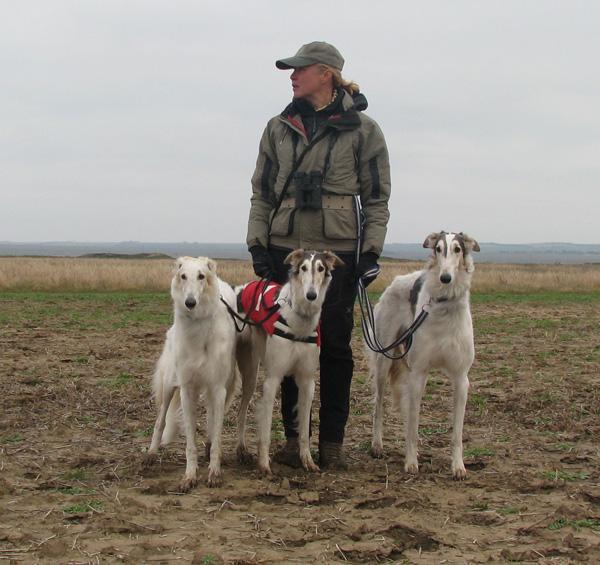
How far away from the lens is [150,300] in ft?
66.1

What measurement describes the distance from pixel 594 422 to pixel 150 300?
14845mm

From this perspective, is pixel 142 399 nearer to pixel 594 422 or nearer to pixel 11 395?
pixel 11 395

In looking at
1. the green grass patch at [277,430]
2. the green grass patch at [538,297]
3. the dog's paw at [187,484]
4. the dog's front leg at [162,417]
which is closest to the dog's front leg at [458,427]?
the green grass patch at [277,430]

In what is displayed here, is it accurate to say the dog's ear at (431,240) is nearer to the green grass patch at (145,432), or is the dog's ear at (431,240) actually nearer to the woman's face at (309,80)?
the woman's face at (309,80)

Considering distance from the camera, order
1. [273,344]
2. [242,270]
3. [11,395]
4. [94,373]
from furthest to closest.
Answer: [242,270] < [94,373] < [11,395] < [273,344]

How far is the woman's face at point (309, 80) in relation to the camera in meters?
5.54

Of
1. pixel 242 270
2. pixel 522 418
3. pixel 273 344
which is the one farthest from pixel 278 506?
pixel 242 270

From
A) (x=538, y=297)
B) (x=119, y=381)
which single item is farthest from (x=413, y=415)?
(x=538, y=297)

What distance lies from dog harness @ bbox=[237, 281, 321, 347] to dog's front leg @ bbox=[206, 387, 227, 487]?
584 millimetres

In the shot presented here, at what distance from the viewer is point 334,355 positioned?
19.1ft

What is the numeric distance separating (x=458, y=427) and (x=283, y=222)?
2.03 metres

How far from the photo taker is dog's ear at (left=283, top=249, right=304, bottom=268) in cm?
530

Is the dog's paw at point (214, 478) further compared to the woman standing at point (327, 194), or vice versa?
the woman standing at point (327, 194)

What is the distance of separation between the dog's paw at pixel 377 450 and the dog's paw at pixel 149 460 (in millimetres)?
1749
